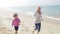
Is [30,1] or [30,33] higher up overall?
[30,33]

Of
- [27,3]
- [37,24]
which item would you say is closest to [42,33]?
[37,24]

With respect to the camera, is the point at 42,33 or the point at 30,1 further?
the point at 30,1

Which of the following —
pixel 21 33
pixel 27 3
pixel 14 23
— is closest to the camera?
pixel 14 23

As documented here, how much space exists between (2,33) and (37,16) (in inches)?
78.6

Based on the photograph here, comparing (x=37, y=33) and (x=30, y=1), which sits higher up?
(x=37, y=33)

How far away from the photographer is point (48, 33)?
10648 millimetres

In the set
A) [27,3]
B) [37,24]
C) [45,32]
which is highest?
[37,24]

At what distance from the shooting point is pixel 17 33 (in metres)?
10.1

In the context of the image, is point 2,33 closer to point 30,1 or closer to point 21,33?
point 21,33

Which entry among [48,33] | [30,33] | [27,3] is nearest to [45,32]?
[48,33]

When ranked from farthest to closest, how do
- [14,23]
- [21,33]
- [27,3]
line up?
[27,3] < [21,33] < [14,23]

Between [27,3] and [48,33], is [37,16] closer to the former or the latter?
[48,33]

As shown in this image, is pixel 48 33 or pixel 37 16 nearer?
pixel 37 16

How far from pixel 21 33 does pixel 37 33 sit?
0.87 meters
